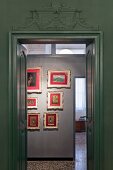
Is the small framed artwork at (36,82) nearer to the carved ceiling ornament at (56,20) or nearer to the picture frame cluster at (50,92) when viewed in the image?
the picture frame cluster at (50,92)

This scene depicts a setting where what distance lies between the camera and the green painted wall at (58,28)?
3242 millimetres

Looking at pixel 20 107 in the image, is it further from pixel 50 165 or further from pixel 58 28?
pixel 50 165

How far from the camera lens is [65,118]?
20.6 ft

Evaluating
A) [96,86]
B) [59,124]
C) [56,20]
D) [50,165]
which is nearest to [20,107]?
[96,86]

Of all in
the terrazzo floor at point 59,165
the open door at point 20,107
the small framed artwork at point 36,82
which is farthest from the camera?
the small framed artwork at point 36,82

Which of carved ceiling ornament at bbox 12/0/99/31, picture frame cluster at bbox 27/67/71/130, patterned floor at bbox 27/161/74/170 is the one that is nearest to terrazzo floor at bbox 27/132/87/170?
patterned floor at bbox 27/161/74/170

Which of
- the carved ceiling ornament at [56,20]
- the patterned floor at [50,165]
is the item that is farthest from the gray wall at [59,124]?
the carved ceiling ornament at [56,20]

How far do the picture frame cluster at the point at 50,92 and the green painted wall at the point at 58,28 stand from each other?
300cm

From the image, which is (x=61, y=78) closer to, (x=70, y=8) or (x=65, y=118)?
(x=65, y=118)

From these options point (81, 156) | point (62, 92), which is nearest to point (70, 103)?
point (62, 92)

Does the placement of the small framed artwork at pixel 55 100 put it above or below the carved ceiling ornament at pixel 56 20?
below

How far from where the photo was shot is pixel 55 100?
20.5ft

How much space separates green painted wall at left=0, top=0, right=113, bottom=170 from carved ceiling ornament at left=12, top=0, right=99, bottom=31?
12 mm

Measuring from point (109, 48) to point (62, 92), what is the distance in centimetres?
311
